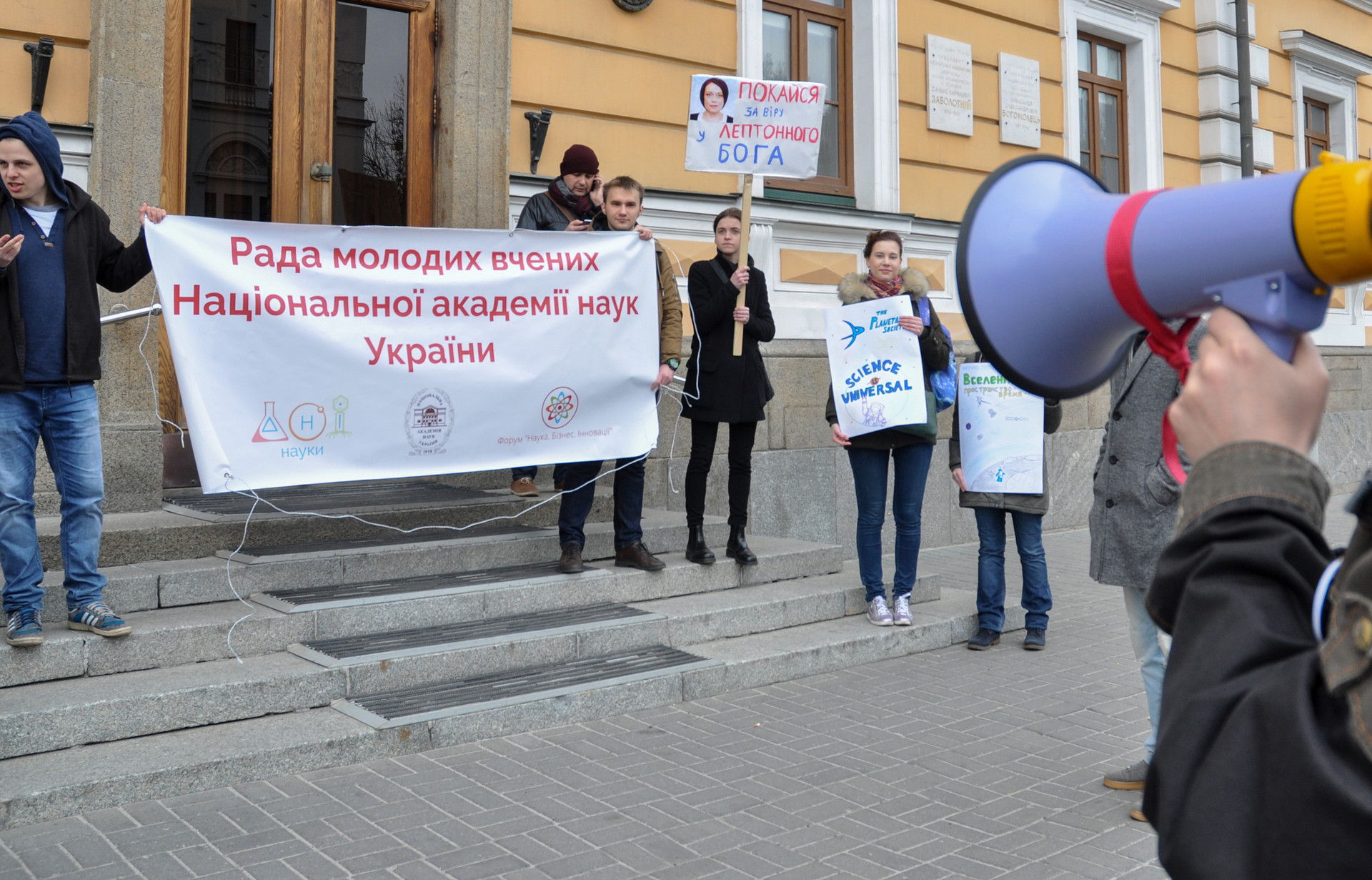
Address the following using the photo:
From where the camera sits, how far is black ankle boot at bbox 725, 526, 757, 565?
6879mm

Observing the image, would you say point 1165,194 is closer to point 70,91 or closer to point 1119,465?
point 1119,465

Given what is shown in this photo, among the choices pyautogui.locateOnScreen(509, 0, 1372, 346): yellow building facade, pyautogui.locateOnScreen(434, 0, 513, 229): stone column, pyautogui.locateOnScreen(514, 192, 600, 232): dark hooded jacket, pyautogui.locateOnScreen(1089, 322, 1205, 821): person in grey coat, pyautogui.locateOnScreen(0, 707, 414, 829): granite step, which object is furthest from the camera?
pyautogui.locateOnScreen(509, 0, 1372, 346): yellow building facade

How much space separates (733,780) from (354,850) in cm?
143

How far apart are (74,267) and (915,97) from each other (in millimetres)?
7803

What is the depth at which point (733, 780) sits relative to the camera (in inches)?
172

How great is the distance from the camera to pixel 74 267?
4.80 meters

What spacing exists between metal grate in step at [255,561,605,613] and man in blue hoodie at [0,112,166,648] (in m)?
0.84

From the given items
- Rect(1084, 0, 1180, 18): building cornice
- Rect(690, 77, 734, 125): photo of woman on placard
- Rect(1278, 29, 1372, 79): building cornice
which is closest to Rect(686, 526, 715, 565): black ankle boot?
Rect(690, 77, 734, 125): photo of woman on placard

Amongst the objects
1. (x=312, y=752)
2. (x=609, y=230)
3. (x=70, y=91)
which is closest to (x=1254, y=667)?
(x=312, y=752)

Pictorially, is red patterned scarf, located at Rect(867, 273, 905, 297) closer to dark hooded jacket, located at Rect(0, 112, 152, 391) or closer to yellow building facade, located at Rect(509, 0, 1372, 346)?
yellow building facade, located at Rect(509, 0, 1372, 346)

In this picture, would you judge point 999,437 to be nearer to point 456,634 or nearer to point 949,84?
point 456,634

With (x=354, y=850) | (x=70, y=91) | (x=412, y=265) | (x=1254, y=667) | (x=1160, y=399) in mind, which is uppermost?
(x=70, y=91)

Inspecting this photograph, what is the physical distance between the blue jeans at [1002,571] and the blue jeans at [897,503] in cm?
38

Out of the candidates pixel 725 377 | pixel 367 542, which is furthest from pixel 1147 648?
pixel 367 542
